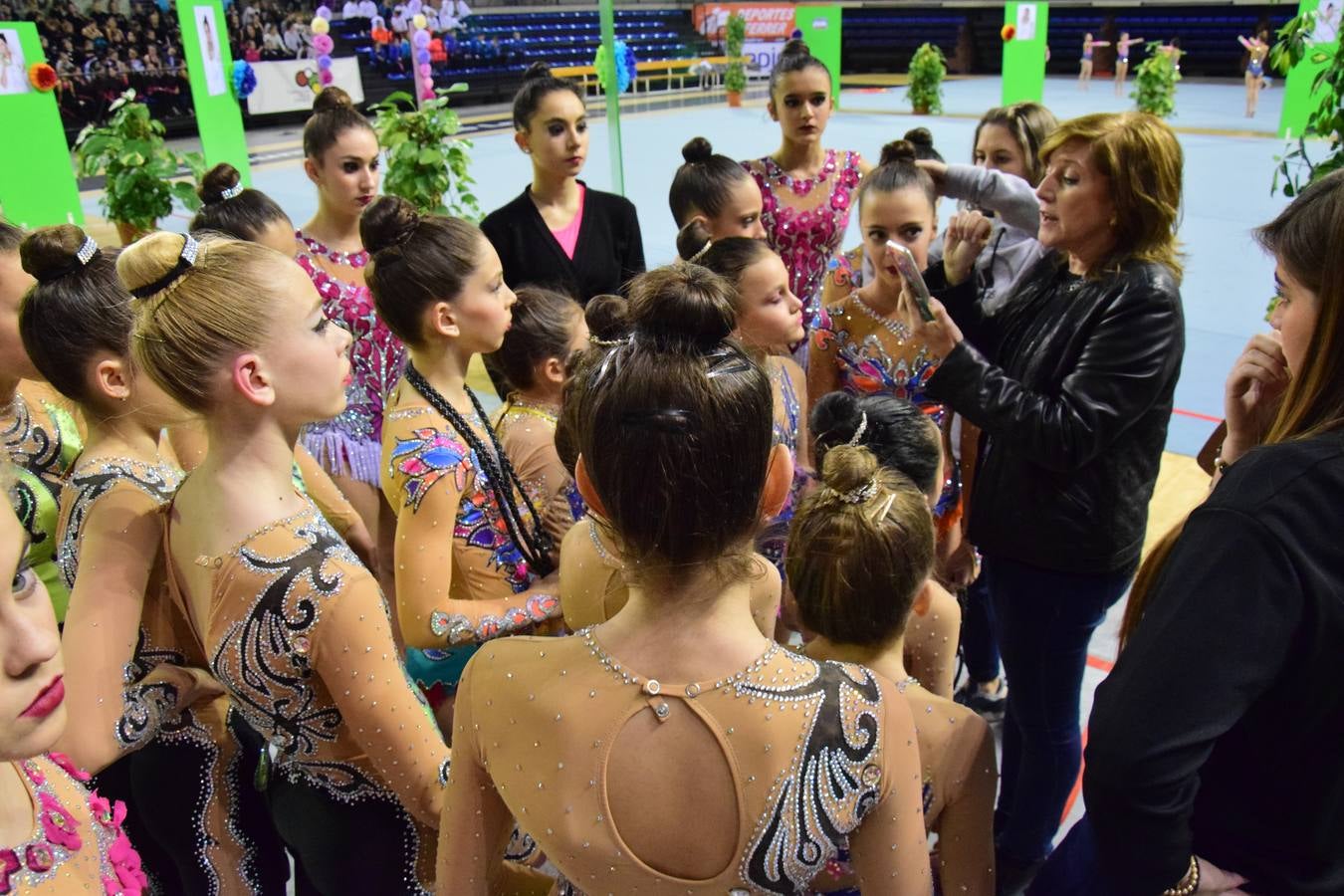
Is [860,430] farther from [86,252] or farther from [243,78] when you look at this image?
[243,78]

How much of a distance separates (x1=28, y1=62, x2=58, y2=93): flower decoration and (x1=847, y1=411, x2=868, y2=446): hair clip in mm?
5123

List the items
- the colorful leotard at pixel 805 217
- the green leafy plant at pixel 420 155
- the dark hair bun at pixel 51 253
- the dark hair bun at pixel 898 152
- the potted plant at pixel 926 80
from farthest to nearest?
the potted plant at pixel 926 80
the green leafy plant at pixel 420 155
the colorful leotard at pixel 805 217
the dark hair bun at pixel 898 152
the dark hair bun at pixel 51 253

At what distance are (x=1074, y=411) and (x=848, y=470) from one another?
547 millimetres

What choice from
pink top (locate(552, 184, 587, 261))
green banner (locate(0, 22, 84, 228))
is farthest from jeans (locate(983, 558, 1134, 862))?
green banner (locate(0, 22, 84, 228))

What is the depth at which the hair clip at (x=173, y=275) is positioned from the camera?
3.94ft

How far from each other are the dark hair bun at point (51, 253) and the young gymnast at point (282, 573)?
11.0 inches

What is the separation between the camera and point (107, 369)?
1392mm

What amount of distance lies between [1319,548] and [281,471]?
118 cm

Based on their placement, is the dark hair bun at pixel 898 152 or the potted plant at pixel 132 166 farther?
the potted plant at pixel 132 166

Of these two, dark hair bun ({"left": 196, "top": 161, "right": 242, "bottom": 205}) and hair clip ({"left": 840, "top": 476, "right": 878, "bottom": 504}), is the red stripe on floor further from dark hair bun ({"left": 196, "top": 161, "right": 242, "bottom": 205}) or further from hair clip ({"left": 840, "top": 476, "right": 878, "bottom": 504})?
dark hair bun ({"left": 196, "top": 161, "right": 242, "bottom": 205})

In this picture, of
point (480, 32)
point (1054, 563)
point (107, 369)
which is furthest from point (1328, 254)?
point (480, 32)

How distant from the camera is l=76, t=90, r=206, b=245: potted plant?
3.67m

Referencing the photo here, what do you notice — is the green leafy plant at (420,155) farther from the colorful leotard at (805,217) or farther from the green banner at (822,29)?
the green banner at (822,29)

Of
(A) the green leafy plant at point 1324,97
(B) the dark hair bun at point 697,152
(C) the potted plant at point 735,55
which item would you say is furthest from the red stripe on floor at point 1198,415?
(C) the potted plant at point 735,55
